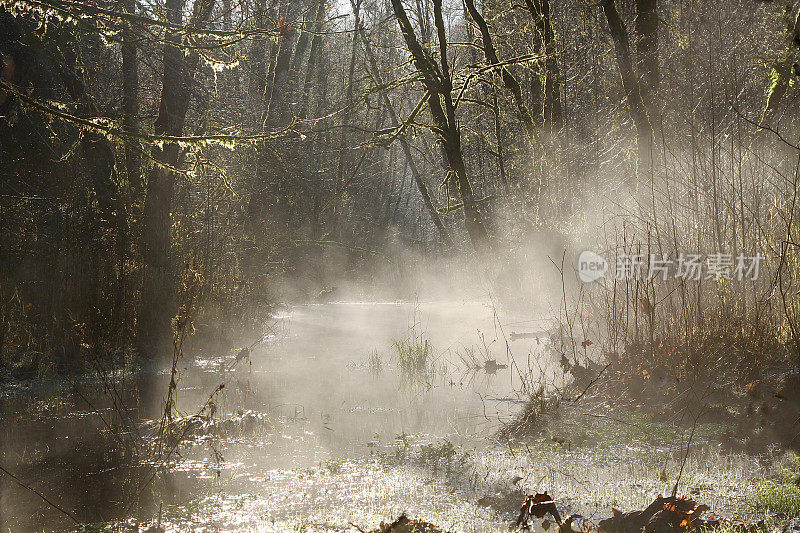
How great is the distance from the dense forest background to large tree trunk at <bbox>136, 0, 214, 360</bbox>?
0.09 ft

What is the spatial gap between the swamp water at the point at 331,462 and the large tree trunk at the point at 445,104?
9.75ft

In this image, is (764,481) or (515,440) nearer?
(764,481)

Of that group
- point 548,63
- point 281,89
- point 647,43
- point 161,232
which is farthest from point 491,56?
point 281,89

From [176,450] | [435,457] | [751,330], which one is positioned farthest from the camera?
[751,330]

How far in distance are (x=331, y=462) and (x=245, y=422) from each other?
1.27 metres

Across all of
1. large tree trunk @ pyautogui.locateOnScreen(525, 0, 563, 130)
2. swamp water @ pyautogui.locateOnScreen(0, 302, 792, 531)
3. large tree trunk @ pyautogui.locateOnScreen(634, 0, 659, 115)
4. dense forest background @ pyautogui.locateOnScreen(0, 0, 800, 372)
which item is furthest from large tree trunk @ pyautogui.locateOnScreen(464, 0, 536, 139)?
swamp water @ pyautogui.locateOnScreen(0, 302, 792, 531)

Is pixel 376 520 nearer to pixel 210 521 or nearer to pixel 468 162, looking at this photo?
pixel 210 521

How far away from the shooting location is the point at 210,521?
11.3 ft

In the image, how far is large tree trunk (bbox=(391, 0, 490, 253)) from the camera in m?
9.28

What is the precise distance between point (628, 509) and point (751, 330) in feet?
7.94

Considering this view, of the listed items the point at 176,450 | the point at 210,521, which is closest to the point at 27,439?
the point at 176,450

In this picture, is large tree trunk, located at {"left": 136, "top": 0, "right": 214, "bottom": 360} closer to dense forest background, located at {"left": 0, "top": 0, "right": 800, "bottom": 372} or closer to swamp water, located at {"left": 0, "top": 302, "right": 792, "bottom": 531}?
dense forest background, located at {"left": 0, "top": 0, "right": 800, "bottom": 372}

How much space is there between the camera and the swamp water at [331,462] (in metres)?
3.51

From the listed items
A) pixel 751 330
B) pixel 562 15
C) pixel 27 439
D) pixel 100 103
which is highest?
pixel 562 15
